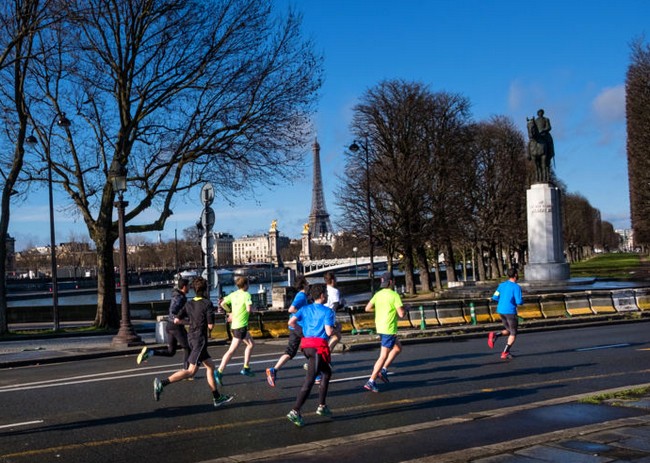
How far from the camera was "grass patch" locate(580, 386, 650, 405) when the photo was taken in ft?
33.1

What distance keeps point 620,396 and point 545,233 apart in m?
30.5

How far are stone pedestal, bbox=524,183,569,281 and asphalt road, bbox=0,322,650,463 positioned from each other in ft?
71.9

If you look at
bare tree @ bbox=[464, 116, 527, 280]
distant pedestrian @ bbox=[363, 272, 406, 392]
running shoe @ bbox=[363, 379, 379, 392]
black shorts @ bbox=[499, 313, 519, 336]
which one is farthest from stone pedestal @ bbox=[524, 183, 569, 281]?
running shoe @ bbox=[363, 379, 379, 392]

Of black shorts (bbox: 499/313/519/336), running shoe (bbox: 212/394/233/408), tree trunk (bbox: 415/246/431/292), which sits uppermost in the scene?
tree trunk (bbox: 415/246/431/292)

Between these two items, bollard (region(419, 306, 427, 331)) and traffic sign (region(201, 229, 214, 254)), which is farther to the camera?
bollard (region(419, 306, 427, 331))

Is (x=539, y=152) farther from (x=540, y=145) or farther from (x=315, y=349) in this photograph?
(x=315, y=349)

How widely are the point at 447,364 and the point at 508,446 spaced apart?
8.11 meters

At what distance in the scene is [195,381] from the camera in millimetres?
13820

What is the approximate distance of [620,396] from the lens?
10258mm

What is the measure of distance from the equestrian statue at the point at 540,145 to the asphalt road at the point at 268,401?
23.3 m

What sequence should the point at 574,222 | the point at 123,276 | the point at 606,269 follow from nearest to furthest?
the point at 123,276 → the point at 606,269 → the point at 574,222

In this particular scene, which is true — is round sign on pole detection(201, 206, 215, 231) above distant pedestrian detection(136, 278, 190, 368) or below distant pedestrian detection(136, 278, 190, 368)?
above

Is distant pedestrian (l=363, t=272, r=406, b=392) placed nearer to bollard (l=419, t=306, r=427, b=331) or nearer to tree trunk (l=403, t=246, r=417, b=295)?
bollard (l=419, t=306, r=427, b=331)

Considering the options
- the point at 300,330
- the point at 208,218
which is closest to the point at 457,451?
the point at 300,330
